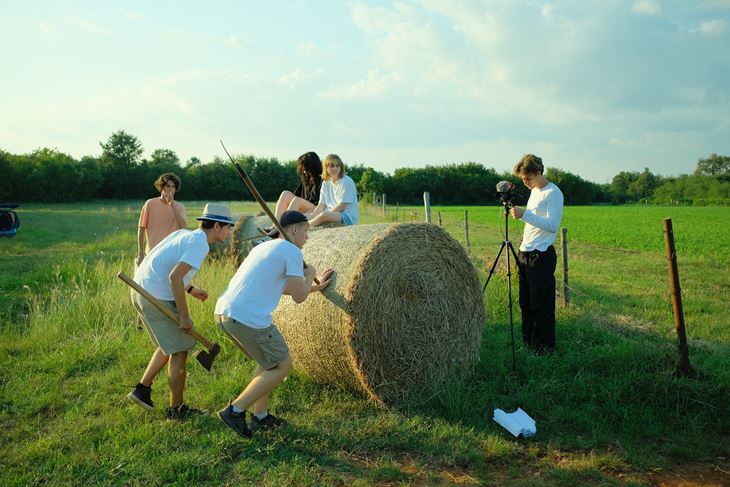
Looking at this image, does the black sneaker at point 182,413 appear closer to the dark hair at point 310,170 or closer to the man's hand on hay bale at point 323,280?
the man's hand on hay bale at point 323,280

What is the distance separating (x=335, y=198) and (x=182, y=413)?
2811 millimetres

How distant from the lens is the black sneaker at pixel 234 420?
14.5ft

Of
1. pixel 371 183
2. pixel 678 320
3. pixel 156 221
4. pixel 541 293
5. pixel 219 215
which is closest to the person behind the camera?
pixel 219 215

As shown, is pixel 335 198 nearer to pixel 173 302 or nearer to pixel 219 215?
pixel 219 215

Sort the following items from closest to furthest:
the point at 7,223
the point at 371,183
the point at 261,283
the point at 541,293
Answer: the point at 261,283 → the point at 541,293 → the point at 7,223 → the point at 371,183

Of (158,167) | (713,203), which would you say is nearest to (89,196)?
(158,167)

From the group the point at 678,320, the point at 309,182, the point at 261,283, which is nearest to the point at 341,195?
the point at 309,182

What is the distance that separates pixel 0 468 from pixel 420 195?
231 feet

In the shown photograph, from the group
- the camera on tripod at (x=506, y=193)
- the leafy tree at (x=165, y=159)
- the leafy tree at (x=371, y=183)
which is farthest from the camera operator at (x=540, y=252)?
the leafy tree at (x=165, y=159)

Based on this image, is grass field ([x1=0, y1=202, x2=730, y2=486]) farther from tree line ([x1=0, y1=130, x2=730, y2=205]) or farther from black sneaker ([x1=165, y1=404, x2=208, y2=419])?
tree line ([x1=0, y1=130, x2=730, y2=205])

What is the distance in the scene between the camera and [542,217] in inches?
241

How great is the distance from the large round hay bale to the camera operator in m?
0.79

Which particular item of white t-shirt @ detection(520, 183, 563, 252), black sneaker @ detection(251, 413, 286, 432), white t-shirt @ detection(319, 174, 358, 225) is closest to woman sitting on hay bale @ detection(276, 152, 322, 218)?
white t-shirt @ detection(319, 174, 358, 225)

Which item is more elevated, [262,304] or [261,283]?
[261,283]
